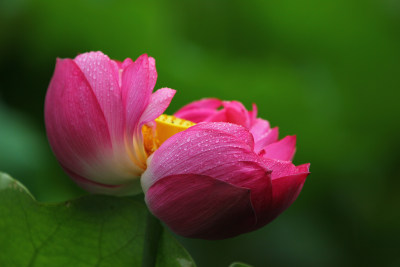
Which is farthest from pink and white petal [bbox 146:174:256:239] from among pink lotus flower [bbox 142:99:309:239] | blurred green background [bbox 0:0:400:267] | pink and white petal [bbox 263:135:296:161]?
blurred green background [bbox 0:0:400:267]

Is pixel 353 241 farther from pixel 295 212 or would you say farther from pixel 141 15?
pixel 141 15

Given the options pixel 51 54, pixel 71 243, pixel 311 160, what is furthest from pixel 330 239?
pixel 71 243

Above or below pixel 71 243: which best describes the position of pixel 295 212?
below

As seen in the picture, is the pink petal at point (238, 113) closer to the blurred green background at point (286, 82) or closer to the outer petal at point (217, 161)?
the outer petal at point (217, 161)

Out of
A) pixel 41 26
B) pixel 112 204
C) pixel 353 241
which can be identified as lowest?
pixel 353 241

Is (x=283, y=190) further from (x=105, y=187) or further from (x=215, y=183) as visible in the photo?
(x=105, y=187)

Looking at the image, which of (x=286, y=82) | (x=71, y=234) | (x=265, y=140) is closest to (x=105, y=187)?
(x=71, y=234)

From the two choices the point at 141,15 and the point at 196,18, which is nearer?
the point at 141,15
